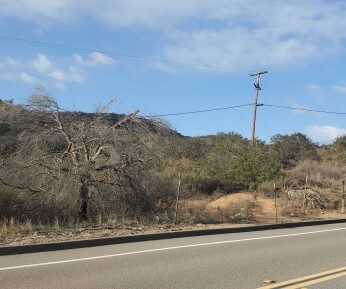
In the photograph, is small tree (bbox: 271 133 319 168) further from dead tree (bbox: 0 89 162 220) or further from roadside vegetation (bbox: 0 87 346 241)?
dead tree (bbox: 0 89 162 220)

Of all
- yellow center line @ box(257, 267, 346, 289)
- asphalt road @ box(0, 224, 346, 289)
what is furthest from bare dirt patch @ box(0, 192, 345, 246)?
yellow center line @ box(257, 267, 346, 289)

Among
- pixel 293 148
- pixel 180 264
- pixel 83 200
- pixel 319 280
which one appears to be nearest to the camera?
pixel 319 280

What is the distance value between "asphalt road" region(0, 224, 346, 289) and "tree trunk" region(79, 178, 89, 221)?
4.73 metres

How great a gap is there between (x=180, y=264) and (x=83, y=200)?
26.1 feet

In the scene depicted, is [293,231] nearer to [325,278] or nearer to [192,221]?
[192,221]

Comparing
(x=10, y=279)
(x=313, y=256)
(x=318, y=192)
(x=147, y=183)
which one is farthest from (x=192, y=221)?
(x=318, y=192)

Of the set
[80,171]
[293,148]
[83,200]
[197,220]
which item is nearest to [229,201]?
[197,220]

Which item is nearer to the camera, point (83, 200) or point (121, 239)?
point (121, 239)

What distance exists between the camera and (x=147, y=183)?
56.6 feet

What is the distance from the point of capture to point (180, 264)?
8.71 metres

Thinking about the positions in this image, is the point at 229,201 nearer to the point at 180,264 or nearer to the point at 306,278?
the point at 180,264

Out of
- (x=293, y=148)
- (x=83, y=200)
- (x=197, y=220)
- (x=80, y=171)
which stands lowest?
(x=197, y=220)

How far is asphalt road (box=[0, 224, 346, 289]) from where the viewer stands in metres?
7.18

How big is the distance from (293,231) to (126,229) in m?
5.51
